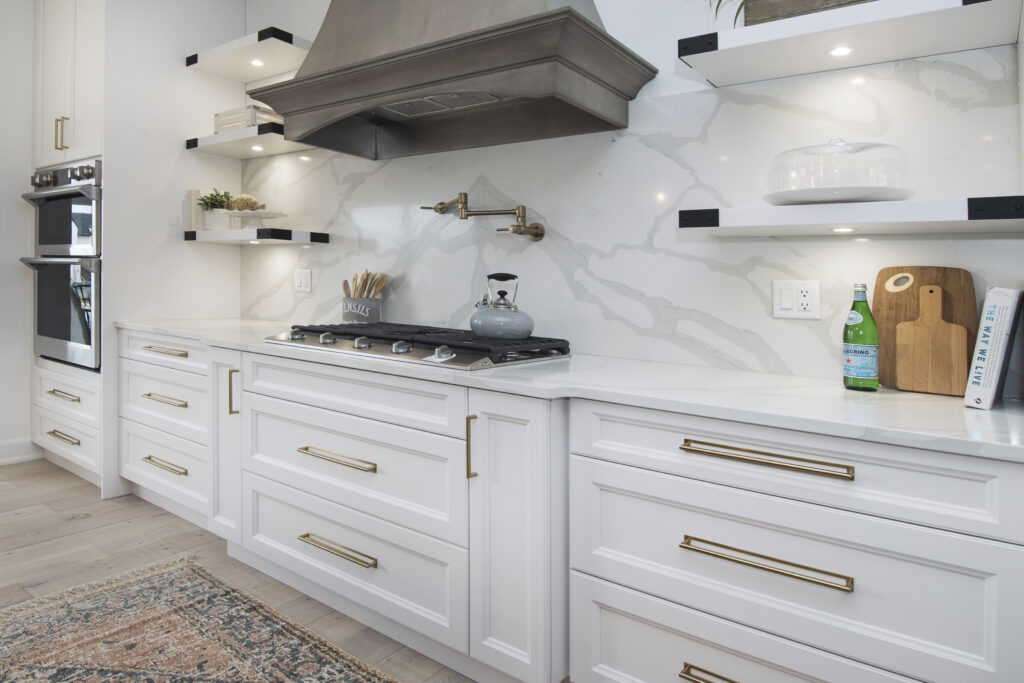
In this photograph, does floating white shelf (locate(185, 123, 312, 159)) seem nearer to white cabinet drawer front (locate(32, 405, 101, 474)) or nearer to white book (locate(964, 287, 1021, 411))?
white cabinet drawer front (locate(32, 405, 101, 474))

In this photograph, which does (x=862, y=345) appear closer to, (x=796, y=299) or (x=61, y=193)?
(x=796, y=299)

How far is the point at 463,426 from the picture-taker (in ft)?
5.21

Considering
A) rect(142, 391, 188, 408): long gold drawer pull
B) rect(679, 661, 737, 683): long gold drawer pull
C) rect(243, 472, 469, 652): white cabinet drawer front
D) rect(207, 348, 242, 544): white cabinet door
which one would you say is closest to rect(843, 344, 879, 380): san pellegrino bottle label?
rect(679, 661, 737, 683): long gold drawer pull

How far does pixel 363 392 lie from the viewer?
6.01ft

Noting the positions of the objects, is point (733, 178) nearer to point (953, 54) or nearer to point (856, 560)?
point (953, 54)

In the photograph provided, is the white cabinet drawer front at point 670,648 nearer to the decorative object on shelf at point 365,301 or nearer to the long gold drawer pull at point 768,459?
the long gold drawer pull at point 768,459

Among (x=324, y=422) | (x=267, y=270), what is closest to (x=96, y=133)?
(x=267, y=270)

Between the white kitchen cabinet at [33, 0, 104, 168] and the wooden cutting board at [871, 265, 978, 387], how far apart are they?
3108mm

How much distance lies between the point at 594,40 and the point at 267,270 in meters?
2.16

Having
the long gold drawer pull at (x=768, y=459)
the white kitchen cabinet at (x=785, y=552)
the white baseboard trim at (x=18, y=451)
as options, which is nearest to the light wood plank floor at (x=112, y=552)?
the white baseboard trim at (x=18, y=451)

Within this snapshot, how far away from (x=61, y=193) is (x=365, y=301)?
1633mm

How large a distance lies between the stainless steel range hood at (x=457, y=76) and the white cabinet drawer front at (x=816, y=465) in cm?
87

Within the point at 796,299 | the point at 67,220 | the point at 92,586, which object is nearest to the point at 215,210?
the point at 67,220

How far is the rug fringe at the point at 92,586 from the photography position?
197 centimetres
